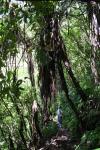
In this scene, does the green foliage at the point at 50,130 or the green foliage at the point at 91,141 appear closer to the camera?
the green foliage at the point at 91,141

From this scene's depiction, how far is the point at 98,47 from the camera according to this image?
8250 millimetres

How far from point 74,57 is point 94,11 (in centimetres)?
1703

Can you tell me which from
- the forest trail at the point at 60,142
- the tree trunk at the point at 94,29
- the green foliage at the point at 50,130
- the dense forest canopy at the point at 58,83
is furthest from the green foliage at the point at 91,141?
the green foliage at the point at 50,130

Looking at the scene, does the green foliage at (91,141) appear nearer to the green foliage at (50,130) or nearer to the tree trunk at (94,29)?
the tree trunk at (94,29)

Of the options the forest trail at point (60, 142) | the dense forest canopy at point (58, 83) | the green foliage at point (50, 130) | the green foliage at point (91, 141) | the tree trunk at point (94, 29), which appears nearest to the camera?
the dense forest canopy at point (58, 83)

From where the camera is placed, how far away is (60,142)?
943 centimetres

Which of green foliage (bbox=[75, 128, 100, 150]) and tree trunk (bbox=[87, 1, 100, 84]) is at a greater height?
tree trunk (bbox=[87, 1, 100, 84])

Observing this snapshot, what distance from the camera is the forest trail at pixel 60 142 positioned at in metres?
8.98

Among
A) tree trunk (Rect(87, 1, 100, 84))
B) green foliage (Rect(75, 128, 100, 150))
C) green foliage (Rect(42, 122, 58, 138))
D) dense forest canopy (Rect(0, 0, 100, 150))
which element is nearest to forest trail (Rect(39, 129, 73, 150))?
dense forest canopy (Rect(0, 0, 100, 150))

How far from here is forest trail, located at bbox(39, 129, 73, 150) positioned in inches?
353

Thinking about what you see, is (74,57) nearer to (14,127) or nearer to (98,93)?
(14,127)

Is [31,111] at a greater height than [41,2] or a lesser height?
lesser

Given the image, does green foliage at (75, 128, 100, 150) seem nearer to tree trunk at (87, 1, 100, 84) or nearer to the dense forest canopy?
the dense forest canopy

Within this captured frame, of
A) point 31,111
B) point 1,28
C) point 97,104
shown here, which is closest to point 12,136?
point 31,111
